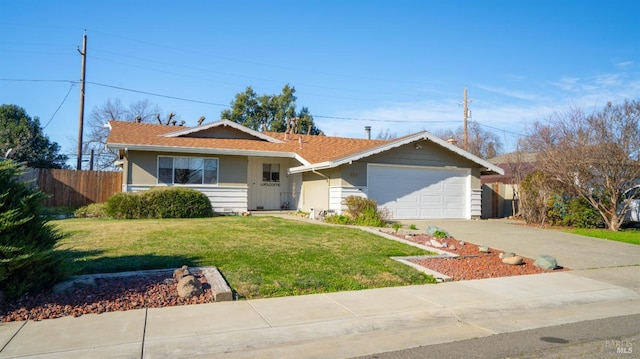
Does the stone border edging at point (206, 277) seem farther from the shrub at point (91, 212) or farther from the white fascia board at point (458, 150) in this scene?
the white fascia board at point (458, 150)

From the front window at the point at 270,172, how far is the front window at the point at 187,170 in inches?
111

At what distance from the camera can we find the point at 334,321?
5.86 metres

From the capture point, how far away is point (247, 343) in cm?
506

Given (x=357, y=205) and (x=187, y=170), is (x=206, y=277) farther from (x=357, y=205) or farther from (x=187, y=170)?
(x=187, y=170)

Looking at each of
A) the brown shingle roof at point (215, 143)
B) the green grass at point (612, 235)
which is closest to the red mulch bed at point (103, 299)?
the brown shingle roof at point (215, 143)

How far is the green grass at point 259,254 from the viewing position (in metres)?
7.60

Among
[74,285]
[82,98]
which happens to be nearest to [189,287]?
[74,285]

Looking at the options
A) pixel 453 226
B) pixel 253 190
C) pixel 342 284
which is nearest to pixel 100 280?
pixel 342 284

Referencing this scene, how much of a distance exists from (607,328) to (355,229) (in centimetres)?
833

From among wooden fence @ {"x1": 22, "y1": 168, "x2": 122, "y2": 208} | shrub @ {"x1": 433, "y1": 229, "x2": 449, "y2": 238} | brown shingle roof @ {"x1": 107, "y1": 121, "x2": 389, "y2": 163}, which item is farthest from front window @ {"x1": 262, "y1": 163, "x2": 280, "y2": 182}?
shrub @ {"x1": 433, "y1": 229, "x2": 449, "y2": 238}

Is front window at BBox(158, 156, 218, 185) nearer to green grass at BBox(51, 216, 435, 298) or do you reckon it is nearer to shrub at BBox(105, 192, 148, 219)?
shrub at BBox(105, 192, 148, 219)

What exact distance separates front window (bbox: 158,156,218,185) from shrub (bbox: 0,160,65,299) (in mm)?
11945

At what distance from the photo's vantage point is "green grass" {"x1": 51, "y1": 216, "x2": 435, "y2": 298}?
7.60 m

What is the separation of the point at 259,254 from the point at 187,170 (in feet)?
A: 34.3
